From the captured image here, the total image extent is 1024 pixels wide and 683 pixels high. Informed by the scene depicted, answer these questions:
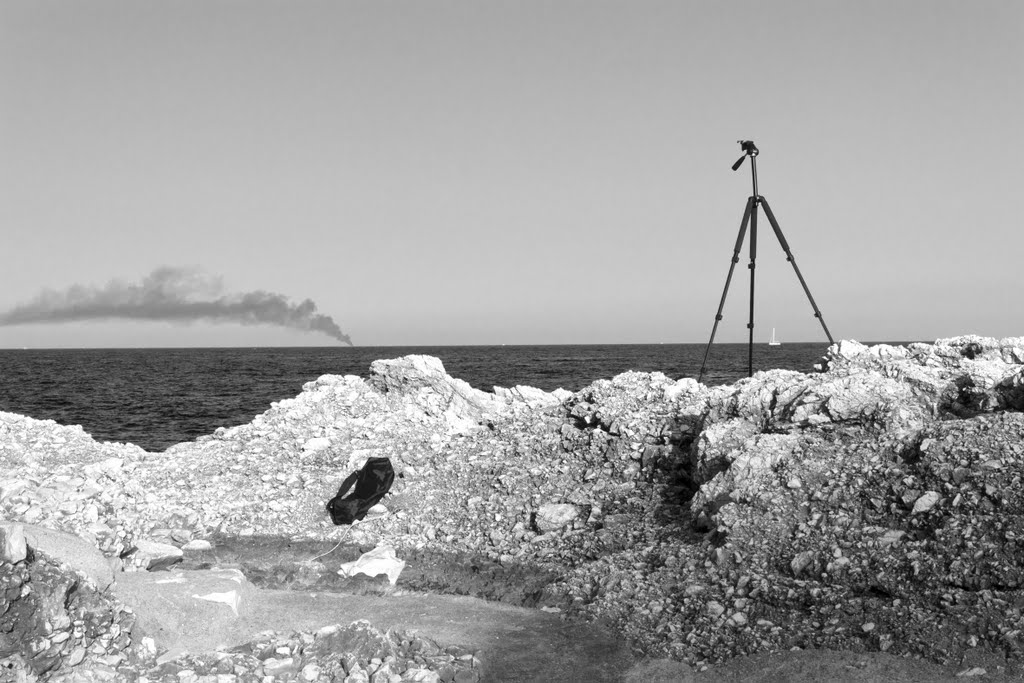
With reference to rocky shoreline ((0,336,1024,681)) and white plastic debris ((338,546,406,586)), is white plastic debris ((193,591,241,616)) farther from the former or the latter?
white plastic debris ((338,546,406,586))

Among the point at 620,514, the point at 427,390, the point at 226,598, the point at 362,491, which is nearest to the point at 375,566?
the point at 226,598

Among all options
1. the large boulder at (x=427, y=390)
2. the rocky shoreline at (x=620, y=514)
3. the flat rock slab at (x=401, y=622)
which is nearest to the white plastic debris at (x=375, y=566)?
the rocky shoreline at (x=620, y=514)

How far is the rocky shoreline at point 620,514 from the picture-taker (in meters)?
6.25

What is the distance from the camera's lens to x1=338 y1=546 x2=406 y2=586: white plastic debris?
8352mm

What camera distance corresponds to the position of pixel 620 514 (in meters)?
9.66

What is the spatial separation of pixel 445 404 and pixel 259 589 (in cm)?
717

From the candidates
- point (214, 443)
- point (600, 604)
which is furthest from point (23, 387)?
point (600, 604)

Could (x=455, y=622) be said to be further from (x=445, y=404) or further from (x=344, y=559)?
(x=445, y=404)

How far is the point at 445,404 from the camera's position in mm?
15016

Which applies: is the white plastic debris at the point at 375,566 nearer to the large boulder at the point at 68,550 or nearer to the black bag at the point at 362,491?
the black bag at the point at 362,491

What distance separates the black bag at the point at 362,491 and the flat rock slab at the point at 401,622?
239 centimetres

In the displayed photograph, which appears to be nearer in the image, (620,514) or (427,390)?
(620,514)

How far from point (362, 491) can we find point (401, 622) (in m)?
3.63

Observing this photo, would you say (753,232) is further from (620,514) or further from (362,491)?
(362,491)
